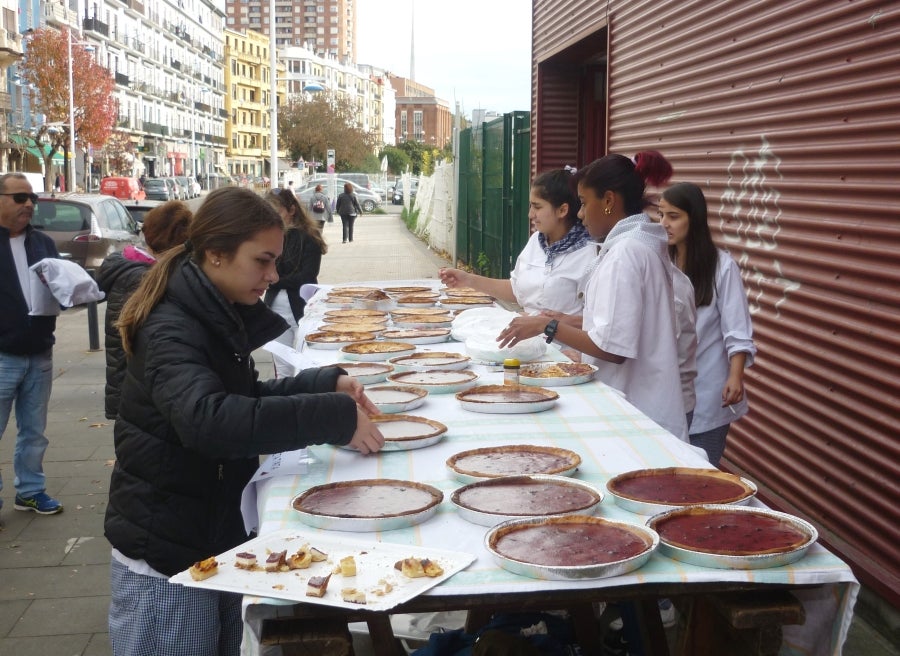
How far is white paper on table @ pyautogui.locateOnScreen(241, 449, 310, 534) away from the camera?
10.6ft

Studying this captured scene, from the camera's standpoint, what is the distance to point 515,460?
3.40 metres

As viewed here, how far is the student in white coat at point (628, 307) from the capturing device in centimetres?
414

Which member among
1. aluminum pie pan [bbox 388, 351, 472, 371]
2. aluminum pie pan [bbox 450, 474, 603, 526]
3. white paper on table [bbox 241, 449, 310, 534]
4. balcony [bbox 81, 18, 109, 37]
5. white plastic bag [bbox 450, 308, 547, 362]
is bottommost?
white paper on table [bbox 241, 449, 310, 534]

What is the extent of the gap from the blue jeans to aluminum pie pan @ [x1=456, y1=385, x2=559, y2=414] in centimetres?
332

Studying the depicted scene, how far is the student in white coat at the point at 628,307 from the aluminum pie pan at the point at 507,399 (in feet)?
0.74

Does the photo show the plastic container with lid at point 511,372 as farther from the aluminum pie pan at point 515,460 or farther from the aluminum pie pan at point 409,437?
the aluminum pie pan at point 515,460

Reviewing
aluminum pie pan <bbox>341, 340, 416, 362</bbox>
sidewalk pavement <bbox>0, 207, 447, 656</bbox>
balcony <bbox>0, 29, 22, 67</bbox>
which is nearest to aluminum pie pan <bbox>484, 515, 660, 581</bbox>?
aluminum pie pan <bbox>341, 340, 416, 362</bbox>

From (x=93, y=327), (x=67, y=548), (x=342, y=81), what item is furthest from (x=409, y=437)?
(x=342, y=81)

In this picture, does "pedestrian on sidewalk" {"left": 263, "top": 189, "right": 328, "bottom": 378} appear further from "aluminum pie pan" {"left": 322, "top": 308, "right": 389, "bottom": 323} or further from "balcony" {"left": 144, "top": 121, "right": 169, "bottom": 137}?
"balcony" {"left": 144, "top": 121, "right": 169, "bottom": 137}

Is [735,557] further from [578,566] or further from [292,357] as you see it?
[292,357]

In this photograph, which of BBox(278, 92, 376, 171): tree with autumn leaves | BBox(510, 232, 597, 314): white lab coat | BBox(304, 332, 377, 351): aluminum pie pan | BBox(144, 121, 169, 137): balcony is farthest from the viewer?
BBox(144, 121, 169, 137): balcony

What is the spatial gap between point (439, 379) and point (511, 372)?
0.40 meters

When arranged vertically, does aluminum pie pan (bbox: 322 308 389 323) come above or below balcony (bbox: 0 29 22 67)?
below

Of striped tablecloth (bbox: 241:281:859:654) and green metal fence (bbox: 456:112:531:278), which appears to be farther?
green metal fence (bbox: 456:112:531:278)
